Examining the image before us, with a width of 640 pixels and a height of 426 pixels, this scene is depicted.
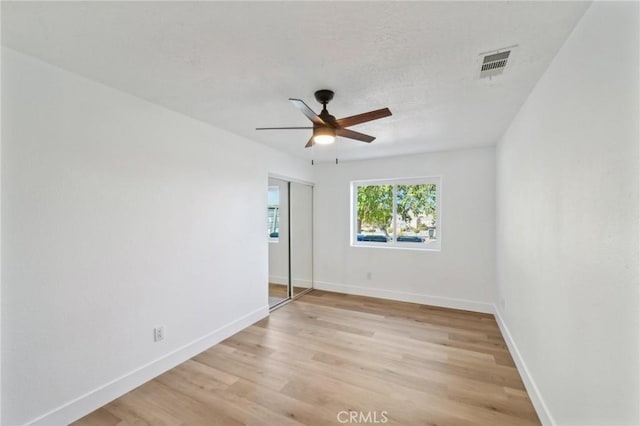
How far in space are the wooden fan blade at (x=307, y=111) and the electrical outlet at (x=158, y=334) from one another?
7.21 ft

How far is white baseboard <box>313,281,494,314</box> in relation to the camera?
391 centimetres

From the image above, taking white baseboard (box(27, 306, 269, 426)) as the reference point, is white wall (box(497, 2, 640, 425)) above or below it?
above

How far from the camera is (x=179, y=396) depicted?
2.14m

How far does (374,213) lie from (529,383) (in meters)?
3.05

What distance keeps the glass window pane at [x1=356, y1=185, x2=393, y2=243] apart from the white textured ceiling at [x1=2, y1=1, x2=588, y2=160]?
7.42ft

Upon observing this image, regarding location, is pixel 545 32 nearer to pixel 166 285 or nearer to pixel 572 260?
pixel 572 260

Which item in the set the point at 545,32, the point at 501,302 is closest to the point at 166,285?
the point at 545,32

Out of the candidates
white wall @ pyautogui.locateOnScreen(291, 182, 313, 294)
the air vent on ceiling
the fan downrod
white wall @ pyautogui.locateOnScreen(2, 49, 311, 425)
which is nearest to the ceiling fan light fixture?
the fan downrod

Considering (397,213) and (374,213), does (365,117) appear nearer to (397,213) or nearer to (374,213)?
(397,213)

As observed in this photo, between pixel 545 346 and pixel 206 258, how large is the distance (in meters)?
2.88

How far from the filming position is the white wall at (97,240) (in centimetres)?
167

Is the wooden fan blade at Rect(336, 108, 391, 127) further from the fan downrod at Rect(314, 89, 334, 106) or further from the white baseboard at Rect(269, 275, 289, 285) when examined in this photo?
the white baseboard at Rect(269, 275, 289, 285)

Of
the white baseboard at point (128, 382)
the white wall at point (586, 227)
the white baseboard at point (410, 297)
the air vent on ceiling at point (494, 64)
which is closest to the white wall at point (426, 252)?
the white baseboard at point (410, 297)

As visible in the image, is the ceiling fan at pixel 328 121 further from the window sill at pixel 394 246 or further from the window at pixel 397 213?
the window sill at pixel 394 246
